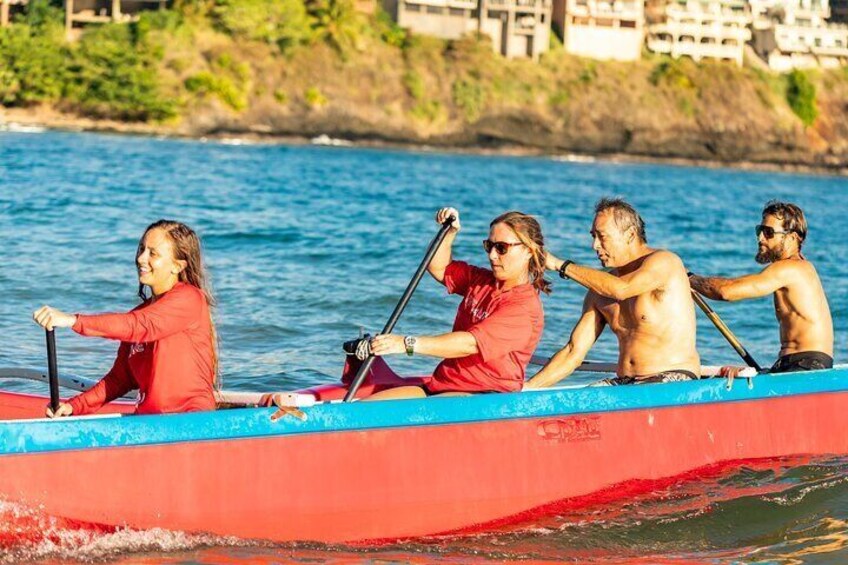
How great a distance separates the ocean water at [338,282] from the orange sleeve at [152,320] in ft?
2.87

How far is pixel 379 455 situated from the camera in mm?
6766

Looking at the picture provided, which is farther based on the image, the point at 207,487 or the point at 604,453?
the point at 604,453

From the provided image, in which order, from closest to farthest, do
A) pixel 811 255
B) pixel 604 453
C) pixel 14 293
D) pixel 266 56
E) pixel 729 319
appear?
1. pixel 604 453
2. pixel 14 293
3. pixel 729 319
4. pixel 811 255
5. pixel 266 56

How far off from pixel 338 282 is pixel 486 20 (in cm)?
6696

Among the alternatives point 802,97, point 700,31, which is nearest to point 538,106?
point 700,31

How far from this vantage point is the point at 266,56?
240 feet

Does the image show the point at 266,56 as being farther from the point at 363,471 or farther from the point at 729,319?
the point at 363,471

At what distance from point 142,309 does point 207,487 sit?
2.93 feet

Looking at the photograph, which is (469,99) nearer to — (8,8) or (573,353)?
(8,8)

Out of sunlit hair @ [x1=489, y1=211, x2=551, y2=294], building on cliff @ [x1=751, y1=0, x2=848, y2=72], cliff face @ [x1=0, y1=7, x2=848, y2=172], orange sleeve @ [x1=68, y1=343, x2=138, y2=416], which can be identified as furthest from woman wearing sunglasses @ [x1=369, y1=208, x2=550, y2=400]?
building on cliff @ [x1=751, y1=0, x2=848, y2=72]

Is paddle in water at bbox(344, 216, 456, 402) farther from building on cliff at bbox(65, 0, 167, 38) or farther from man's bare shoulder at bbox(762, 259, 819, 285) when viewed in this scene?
building on cliff at bbox(65, 0, 167, 38)

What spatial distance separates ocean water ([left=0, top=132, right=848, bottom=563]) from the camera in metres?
7.09

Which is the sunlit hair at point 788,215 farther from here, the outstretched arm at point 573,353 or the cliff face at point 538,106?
the cliff face at point 538,106

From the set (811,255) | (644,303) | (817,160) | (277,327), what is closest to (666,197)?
(811,255)
